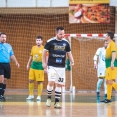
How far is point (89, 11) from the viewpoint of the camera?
70.7 ft

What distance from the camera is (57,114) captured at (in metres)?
10.8

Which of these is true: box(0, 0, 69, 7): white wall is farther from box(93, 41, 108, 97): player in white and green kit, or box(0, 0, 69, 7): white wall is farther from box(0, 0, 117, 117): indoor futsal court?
box(93, 41, 108, 97): player in white and green kit

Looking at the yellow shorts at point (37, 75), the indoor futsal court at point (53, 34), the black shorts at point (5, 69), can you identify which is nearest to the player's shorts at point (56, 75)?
the black shorts at point (5, 69)

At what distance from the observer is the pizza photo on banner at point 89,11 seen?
21203mm

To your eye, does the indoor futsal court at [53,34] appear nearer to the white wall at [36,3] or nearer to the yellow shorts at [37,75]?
the white wall at [36,3]

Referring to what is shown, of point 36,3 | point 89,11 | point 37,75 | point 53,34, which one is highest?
point 36,3

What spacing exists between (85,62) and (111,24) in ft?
7.21

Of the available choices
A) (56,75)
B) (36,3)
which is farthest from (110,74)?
(36,3)

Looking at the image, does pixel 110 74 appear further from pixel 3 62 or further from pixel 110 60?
pixel 3 62

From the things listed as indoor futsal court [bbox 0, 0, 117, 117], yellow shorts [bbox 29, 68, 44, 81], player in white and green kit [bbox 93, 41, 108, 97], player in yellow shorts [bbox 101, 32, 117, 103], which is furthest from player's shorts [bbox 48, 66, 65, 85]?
indoor futsal court [bbox 0, 0, 117, 117]

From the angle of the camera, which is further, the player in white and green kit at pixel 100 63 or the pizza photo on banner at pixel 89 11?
the pizza photo on banner at pixel 89 11

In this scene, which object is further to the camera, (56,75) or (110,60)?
(110,60)

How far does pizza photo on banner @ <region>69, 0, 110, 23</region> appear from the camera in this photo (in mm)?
21203

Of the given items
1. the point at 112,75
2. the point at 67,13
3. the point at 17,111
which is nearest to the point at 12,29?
the point at 67,13
